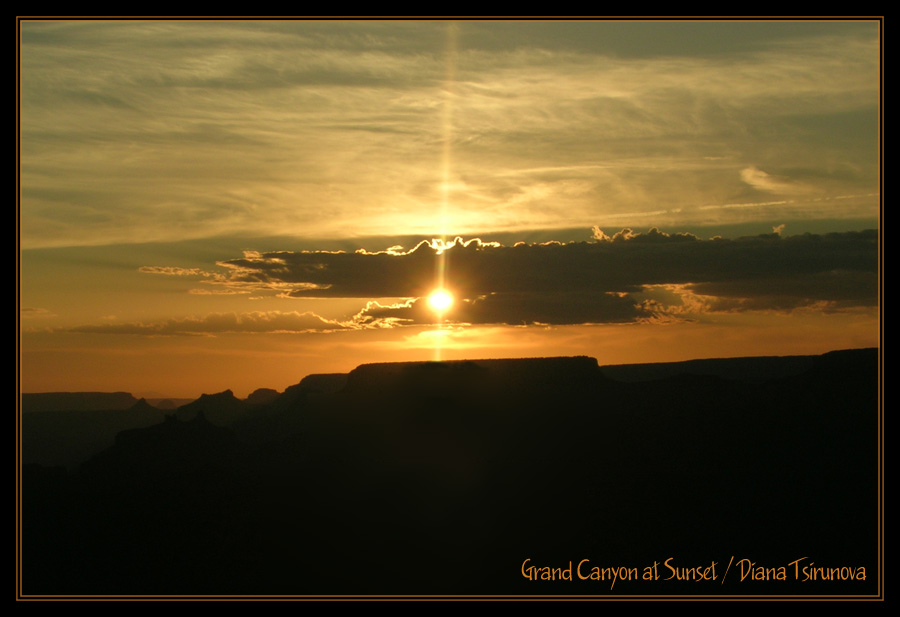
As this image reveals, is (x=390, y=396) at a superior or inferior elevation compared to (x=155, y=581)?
superior

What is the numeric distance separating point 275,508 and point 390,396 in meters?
11.3

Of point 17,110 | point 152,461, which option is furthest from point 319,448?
point 17,110

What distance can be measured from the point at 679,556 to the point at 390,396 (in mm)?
22815

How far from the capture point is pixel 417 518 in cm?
5312

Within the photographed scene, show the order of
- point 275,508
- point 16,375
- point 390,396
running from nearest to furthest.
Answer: point 16,375
point 275,508
point 390,396

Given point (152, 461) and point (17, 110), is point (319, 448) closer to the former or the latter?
point (152, 461)

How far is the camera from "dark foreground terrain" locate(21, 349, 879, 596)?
5191 cm

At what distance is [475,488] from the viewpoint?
5412cm

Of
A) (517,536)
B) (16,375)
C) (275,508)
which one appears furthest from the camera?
(275,508)

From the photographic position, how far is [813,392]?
57188 millimetres

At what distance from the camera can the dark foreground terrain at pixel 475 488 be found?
5191 cm

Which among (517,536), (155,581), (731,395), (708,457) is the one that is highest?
(731,395)

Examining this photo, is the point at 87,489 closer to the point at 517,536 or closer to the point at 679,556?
the point at 517,536

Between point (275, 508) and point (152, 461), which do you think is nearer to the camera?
point (275, 508)
